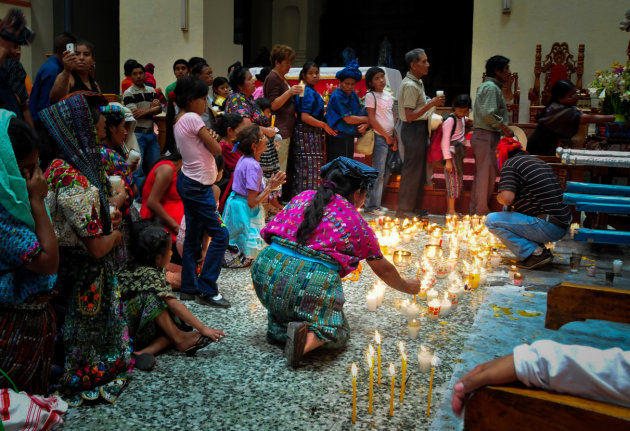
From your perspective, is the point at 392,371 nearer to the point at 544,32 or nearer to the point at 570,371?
the point at 570,371

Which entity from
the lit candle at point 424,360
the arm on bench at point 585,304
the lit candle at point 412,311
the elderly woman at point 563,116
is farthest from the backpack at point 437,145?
the arm on bench at point 585,304

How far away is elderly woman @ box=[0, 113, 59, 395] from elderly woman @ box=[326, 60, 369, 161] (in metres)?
5.37

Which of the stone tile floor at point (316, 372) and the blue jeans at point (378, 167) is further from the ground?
the blue jeans at point (378, 167)

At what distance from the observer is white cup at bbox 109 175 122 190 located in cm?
335

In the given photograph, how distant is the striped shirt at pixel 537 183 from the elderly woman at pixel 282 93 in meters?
2.72

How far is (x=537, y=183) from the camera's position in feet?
18.2

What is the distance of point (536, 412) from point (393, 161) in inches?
272

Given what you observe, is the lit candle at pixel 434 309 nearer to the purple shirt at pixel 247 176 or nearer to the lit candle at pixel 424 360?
the lit candle at pixel 424 360

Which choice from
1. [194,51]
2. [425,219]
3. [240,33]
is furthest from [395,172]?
[240,33]

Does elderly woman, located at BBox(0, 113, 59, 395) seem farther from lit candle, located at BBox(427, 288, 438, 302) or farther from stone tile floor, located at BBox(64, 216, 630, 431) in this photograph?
lit candle, located at BBox(427, 288, 438, 302)

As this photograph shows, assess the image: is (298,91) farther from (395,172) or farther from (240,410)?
(240,410)

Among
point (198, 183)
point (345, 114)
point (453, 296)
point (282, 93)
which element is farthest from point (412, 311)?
point (345, 114)

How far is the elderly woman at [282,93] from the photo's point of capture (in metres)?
7.25

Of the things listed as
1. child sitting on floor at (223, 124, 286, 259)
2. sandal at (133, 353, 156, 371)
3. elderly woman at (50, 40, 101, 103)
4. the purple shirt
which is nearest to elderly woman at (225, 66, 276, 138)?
child sitting on floor at (223, 124, 286, 259)
